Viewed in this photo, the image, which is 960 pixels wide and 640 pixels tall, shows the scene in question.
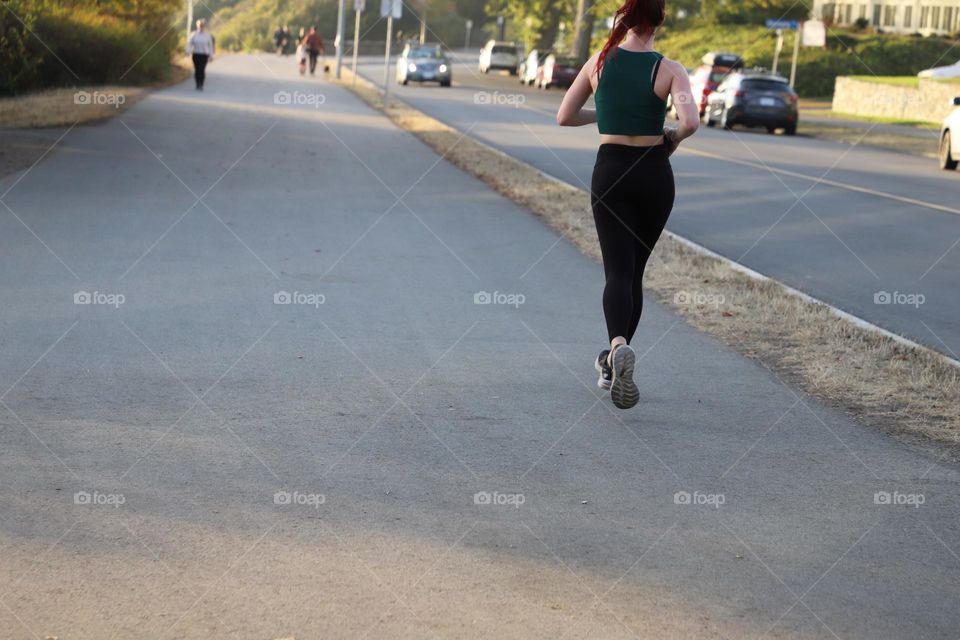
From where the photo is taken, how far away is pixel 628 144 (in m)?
6.48

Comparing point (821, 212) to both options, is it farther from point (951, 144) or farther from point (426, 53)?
point (426, 53)

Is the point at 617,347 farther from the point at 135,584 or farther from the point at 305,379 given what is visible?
the point at 135,584

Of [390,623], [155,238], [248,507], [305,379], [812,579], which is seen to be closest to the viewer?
[390,623]

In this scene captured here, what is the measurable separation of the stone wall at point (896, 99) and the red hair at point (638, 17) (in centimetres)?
3342

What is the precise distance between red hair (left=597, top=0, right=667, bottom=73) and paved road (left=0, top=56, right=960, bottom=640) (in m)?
1.81

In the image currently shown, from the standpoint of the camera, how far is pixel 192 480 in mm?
5211

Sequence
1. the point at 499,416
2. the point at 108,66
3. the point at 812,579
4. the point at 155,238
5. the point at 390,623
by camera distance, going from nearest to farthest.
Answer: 1. the point at 390,623
2. the point at 812,579
3. the point at 499,416
4. the point at 155,238
5. the point at 108,66

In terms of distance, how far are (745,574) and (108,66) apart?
111 ft

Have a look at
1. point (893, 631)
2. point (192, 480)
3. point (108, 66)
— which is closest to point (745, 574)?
point (893, 631)
